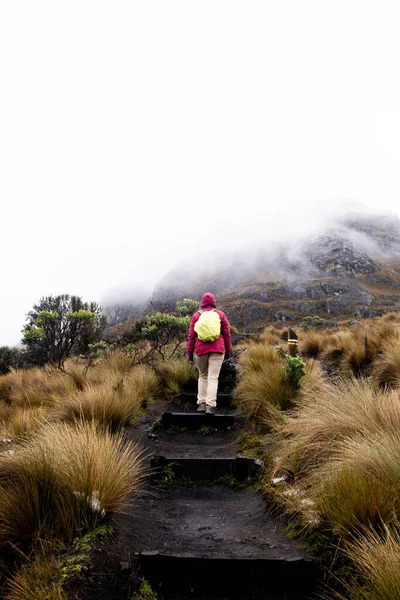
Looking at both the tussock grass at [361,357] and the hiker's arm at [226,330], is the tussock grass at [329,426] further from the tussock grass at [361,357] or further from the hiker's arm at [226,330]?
the tussock grass at [361,357]

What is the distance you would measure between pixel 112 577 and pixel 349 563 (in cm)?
161

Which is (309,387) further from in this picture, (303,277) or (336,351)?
(303,277)

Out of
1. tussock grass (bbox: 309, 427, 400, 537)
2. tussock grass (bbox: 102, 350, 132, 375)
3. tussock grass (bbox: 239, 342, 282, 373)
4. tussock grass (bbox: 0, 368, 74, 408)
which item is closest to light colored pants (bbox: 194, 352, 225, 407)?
tussock grass (bbox: 239, 342, 282, 373)

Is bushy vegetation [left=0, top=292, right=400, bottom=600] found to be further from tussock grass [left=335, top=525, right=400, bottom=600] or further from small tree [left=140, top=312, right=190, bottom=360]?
small tree [left=140, top=312, right=190, bottom=360]

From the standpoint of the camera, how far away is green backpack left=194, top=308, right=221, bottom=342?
7.34 meters

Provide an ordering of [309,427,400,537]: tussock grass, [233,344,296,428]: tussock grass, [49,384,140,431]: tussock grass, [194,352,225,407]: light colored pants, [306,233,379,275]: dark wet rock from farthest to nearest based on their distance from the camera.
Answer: [306,233,379,275]: dark wet rock
[194,352,225,407]: light colored pants
[233,344,296,428]: tussock grass
[49,384,140,431]: tussock grass
[309,427,400,537]: tussock grass

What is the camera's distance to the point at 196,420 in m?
6.93

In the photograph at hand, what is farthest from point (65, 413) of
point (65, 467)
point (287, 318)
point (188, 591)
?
point (287, 318)

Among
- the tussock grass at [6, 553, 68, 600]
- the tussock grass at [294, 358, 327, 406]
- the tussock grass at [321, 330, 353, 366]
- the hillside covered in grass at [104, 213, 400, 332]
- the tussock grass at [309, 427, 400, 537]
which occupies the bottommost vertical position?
the hillside covered in grass at [104, 213, 400, 332]

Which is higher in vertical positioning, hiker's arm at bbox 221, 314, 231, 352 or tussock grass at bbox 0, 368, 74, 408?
hiker's arm at bbox 221, 314, 231, 352

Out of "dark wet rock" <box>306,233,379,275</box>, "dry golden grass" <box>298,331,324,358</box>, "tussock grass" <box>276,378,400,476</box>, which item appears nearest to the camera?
"tussock grass" <box>276,378,400,476</box>

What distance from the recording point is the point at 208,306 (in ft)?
25.8

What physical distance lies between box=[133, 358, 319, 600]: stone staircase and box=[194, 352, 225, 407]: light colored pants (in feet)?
3.98

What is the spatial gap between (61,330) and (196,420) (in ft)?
25.8
